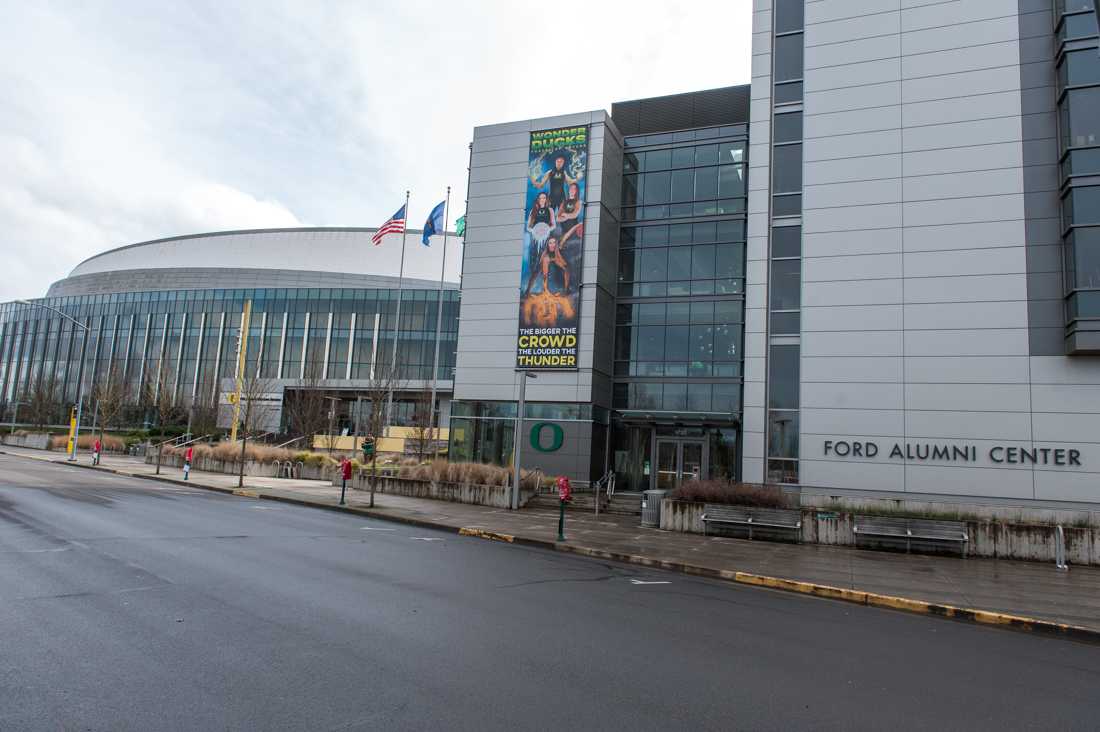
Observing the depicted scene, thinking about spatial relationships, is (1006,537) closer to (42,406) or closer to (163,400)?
(163,400)

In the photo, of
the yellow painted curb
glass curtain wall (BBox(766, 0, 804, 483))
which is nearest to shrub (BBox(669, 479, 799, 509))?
glass curtain wall (BBox(766, 0, 804, 483))

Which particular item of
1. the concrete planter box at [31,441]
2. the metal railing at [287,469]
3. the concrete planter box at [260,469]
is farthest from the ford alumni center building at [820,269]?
the concrete planter box at [31,441]

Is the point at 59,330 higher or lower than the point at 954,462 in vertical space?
higher

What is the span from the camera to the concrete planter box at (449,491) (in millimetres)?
26594

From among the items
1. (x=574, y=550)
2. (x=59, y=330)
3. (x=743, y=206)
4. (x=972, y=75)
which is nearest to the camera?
(x=574, y=550)

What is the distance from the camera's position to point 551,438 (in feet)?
109

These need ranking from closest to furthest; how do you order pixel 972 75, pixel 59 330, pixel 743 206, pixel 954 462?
pixel 954 462 < pixel 972 75 < pixel 743 206 < pixel 59 330

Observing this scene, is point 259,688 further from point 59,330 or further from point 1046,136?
point 59,330

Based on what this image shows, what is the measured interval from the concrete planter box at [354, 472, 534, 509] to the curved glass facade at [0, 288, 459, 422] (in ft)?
113

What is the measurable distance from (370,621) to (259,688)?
7.54 feet

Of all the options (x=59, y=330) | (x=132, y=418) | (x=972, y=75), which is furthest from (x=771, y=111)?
(x=59, y=330)

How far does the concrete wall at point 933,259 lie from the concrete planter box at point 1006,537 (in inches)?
263

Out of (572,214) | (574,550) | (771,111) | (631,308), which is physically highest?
(771,111)

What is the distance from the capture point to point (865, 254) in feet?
87.6
